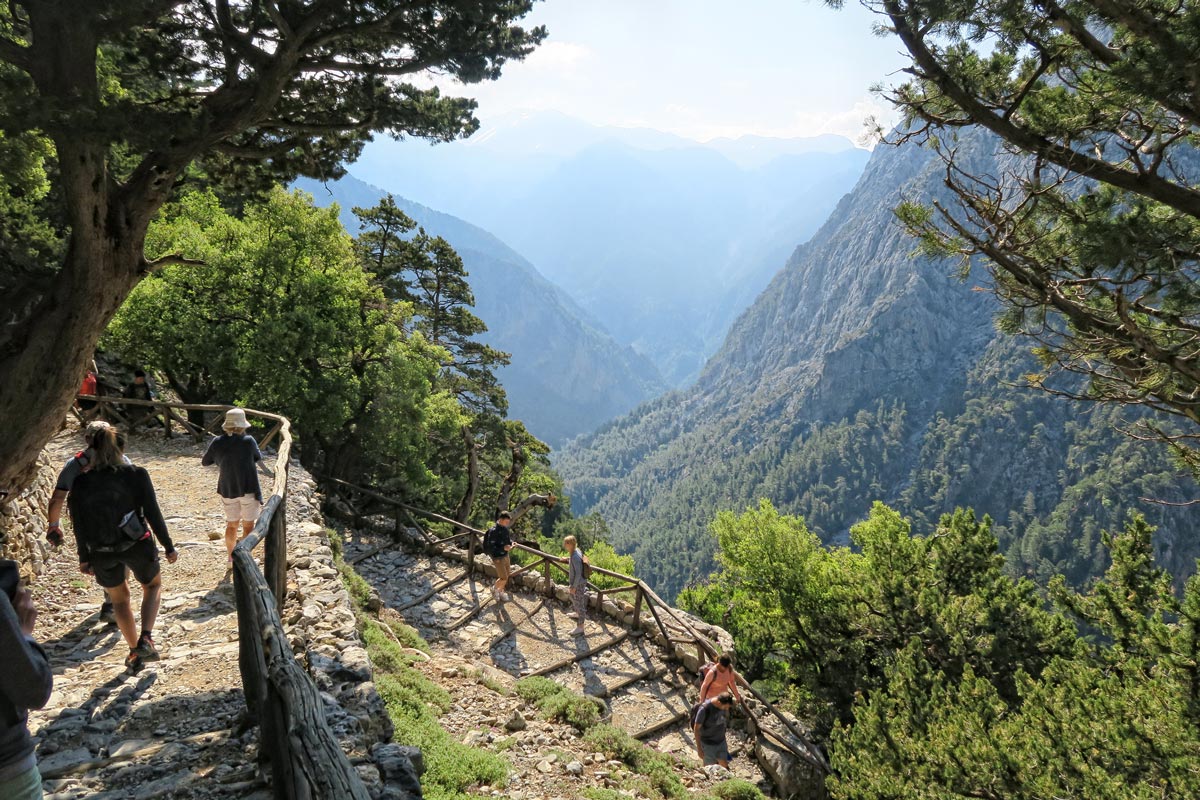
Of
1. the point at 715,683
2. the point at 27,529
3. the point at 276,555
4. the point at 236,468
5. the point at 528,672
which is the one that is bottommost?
the point at 528,672

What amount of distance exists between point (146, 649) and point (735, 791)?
282 inches

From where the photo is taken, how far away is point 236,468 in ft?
24.7

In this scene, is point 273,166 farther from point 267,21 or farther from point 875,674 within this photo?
point 875,674

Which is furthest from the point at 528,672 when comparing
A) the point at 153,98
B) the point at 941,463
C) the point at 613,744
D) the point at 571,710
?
the point at 941,463

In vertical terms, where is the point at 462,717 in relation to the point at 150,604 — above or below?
below

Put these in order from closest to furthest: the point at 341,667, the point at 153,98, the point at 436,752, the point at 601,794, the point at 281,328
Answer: the point at 341,667
the point at 436,752
the point at 601,794
the point at 153,98
the point at 281,328

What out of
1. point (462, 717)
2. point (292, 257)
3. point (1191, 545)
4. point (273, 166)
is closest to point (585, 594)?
point (462, 717)

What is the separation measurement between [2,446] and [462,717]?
19.8 ft

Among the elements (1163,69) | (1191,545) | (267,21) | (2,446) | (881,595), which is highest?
(1191,545)

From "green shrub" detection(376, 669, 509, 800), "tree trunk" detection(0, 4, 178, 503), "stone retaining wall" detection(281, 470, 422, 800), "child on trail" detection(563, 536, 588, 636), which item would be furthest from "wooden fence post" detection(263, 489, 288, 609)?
"child on trail" detection(563, 536, 588, 636)

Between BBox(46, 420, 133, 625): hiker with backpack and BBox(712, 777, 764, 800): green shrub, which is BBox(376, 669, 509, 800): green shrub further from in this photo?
BBox(712, 777, 764, 800): green shrub

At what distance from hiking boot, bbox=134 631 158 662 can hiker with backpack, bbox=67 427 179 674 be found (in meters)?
0.03

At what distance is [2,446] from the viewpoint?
21.1 feet

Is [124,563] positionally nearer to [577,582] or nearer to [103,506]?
[103,506]
